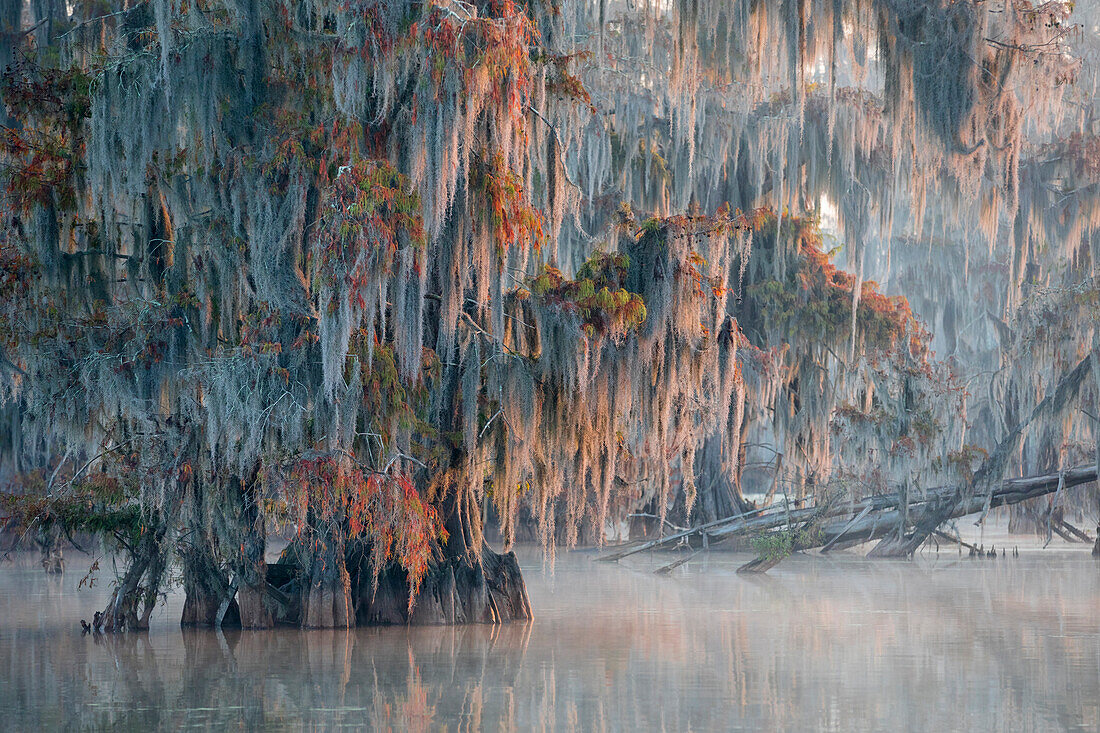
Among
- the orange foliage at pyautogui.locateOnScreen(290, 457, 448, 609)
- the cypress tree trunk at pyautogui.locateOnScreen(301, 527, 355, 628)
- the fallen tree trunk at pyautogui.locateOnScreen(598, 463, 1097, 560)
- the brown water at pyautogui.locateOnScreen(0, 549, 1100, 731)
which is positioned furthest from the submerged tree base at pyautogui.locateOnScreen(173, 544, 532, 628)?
the fallen tree trunk at pyautogui.locateOnScreen(598, 463, 1097, 560)

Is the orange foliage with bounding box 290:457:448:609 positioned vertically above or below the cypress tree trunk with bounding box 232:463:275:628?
above

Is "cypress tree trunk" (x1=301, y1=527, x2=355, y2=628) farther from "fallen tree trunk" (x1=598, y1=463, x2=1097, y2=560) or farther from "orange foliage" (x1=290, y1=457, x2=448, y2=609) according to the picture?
"fallen tree trunk" (x1=598, y1=463, x2=1097, y2=560)

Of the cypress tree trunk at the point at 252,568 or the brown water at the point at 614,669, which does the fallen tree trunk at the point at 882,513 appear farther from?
the cypress tree trunk at the point at 252,568

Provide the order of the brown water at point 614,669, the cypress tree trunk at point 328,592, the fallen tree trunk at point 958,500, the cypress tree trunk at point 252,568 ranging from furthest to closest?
the fallen tree trunk at point 958,500 < the cypress tree trunk at point 328,592 < the cypress tree trunk at point 252,568 < the brown water at point 614,669

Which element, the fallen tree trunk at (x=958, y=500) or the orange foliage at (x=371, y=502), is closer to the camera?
the orange foliage at (x=371, y=502)

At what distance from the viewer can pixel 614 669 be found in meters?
10.2

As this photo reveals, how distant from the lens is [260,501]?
11586 millimetres

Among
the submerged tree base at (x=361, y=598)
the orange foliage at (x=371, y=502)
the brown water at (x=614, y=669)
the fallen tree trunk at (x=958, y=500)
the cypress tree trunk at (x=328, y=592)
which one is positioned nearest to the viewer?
the brown water at (x=614, y=669)

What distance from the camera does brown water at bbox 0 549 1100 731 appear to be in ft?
26.8

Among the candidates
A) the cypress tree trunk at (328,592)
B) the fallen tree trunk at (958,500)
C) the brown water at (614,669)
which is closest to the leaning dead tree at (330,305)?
the cypress tree trunk at (328,592)

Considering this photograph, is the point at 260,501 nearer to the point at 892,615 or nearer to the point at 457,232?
the point at 457,232

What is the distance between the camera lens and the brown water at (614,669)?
26.8 ft

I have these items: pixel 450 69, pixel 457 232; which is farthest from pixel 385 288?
pixel 450 69

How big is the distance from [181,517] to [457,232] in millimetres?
3505
